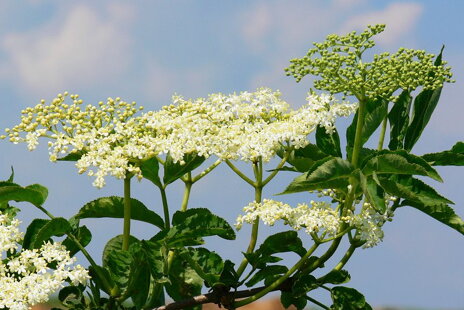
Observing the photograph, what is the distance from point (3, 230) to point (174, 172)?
782 millimetres

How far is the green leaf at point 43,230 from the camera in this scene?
136 inches

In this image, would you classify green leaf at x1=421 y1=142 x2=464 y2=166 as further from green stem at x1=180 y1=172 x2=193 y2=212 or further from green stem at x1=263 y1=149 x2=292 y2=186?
green stem at x1=180 y1=172 x2=193 y2=212

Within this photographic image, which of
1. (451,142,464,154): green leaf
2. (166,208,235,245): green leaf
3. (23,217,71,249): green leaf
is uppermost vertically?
(451,142,464,154): green leaf

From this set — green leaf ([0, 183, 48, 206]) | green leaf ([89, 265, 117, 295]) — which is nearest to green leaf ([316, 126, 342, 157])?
green leaf ([89, 265, 117, 295])

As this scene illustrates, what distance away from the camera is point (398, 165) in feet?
10.3

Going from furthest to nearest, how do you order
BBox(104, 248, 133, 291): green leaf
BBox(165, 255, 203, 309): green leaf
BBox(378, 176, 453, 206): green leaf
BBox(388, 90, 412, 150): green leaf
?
1. BBox(388, 90, 412, 150): green leaf
2. BBox(165, 255, 203, 309): green leaf
3. BBox(104, 248, 133, 291): green leaf
4. BBox(378, 176, 453, 206): green leaf

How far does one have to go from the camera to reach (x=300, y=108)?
3.61 m

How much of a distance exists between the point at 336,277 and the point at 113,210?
101 cm

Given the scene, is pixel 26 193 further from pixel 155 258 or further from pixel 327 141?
pixel 327 141

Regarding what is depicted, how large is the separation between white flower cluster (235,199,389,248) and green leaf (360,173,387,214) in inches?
8.7

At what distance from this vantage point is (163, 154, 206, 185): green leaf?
3.54m

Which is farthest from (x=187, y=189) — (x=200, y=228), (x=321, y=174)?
(x=321, y=174)

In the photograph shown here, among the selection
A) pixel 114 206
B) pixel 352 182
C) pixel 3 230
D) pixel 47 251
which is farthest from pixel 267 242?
pixel 3 230

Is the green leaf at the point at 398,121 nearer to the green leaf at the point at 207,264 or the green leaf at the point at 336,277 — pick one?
the green leaf at the point at 336,277
